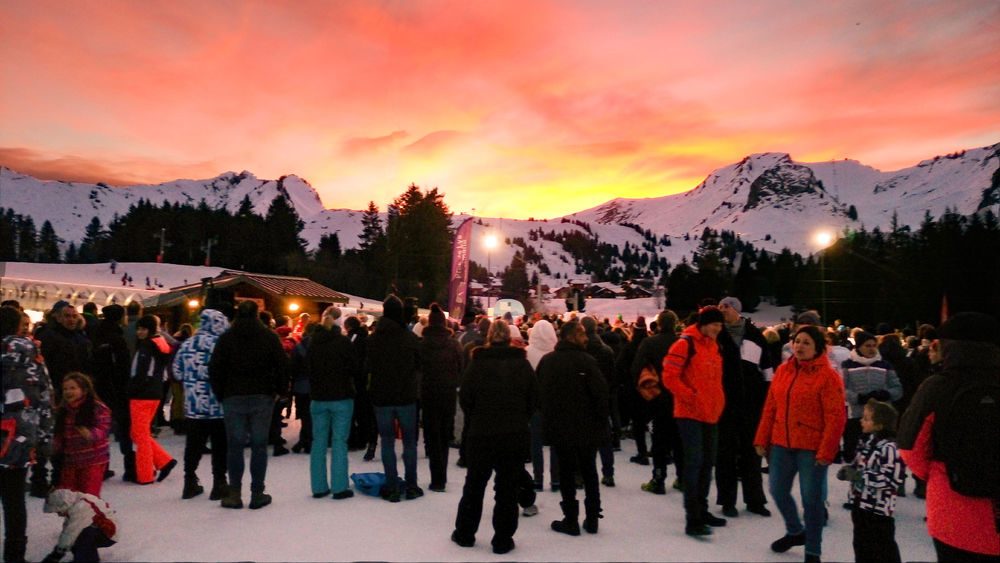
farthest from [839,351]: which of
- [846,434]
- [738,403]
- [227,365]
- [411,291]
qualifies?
[411,291]

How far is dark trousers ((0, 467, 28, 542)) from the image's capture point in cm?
438

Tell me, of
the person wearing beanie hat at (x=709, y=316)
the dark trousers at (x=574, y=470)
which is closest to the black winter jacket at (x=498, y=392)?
the dark trousers at (x=574, y=470)

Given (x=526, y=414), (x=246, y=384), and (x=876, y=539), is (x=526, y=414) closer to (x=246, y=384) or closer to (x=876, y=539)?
(x=876, y=539)

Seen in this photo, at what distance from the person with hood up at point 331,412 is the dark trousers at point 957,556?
195 inches

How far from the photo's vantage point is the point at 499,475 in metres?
5.04

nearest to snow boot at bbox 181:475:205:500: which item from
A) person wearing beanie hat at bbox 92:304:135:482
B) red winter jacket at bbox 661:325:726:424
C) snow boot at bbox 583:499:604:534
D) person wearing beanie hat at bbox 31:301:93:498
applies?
person wearing beanie hat at bbox 92:304:135:482

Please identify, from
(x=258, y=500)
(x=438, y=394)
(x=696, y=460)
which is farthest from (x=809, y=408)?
(x=258, y=500)

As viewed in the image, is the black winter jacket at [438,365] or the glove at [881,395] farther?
the black winter jacket at [438,365]

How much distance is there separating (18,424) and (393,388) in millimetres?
3021

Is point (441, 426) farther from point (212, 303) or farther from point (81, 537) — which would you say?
point (212, 303)

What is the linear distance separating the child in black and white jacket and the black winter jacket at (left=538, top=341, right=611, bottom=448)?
1.82 meters

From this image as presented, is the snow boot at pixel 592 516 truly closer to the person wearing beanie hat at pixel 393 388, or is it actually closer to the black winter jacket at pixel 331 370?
the person wearing beanie hat at pixel 393 388

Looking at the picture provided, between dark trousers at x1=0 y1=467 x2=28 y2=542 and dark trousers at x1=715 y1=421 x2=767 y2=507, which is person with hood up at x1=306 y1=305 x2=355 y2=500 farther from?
dark trousers at x1=715 y1=421 x2=767 y2=507

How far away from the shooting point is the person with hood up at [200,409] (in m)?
6.38
